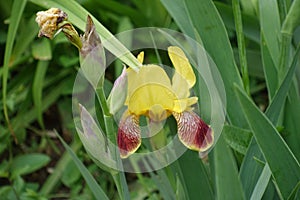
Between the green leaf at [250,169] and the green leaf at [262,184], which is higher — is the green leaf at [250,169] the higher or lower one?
the lower one

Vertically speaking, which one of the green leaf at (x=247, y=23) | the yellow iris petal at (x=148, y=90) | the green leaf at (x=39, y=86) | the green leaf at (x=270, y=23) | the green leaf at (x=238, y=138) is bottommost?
the green leaf at (x=39, y=86)

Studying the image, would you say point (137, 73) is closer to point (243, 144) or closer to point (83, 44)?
Answer: point (83, 44)

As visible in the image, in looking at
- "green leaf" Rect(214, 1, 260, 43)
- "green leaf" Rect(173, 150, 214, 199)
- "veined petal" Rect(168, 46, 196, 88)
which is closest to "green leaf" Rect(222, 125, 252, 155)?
"green leaf" Rect(173, 150, 214, 199)

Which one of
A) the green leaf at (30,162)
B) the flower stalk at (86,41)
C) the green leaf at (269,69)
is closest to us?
the flower stalk at (86,41)

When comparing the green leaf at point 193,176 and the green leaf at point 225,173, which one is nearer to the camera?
the green leaf at point 225,173

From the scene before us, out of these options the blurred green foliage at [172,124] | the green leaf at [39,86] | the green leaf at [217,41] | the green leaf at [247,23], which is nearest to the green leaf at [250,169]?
the blurred green foliage at [172,124]

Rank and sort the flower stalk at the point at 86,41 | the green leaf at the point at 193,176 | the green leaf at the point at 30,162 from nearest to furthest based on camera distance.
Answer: the flower stalk at the point at 86,41 → the green leaf at the point at 193,176 → the green leaf at the point at 30,162

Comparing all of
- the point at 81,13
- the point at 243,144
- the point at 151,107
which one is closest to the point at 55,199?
the point at 81,13

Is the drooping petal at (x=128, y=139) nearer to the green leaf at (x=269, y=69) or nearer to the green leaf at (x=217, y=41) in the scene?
the green leaf at (x=217, y=41)
